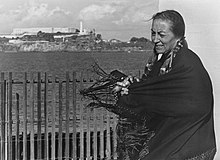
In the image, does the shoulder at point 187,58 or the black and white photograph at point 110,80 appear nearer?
the black and white photograph at point 110,80

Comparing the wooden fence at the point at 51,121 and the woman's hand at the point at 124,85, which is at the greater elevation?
the woman's hand at the point at 124,85

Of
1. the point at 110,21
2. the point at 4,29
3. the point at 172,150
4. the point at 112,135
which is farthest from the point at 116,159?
the point at 4,29

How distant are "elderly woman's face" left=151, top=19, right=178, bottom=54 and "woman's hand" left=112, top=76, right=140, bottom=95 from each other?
0.18m

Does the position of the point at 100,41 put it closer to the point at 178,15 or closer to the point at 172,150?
the point at 178,15

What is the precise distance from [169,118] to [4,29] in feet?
2.93

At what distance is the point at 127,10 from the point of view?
2377 millimetres

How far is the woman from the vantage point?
242 centimetres

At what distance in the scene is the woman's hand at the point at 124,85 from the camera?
7.89 ft

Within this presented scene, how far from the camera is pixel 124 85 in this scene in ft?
7.93

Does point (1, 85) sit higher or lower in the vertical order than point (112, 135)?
higher

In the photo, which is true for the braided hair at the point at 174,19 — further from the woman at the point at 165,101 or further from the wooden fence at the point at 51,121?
the wooden fence at the point at 51,121

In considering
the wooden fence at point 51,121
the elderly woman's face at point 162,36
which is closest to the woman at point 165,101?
the elderly woman's face at point 162,36

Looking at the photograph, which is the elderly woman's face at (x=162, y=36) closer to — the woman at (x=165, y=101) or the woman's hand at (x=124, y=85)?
the woman at (x=165, y=101)

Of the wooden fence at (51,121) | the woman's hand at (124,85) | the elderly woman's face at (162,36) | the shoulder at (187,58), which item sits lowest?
the wooden fence at (51,121)
